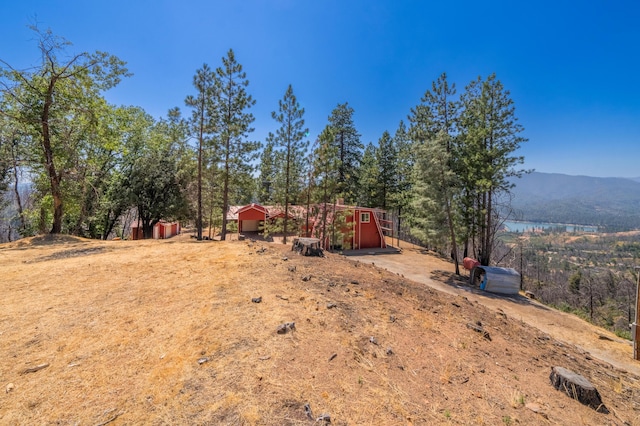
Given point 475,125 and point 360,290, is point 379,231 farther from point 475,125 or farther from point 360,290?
point 360,290

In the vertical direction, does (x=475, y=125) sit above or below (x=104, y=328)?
above

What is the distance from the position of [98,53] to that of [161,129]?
14.0m

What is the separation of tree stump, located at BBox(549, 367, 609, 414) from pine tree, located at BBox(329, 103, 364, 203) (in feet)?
80.0

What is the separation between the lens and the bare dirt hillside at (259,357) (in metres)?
2.52

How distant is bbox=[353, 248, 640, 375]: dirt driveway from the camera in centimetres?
776

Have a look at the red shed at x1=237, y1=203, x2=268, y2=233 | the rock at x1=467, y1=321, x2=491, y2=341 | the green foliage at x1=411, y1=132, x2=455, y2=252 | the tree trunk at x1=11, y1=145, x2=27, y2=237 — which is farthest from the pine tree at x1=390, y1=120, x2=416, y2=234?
the tree trunk at x1=11, y1=145, x2=27, y2=237

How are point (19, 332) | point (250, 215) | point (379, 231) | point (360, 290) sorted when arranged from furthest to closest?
point (250, 215) → point (379, 231) → point (360, 290) → point (19, 332)

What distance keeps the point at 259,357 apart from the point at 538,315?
41.6 ft

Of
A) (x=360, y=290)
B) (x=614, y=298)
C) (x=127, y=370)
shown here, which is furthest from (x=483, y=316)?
(x=614, y=298)

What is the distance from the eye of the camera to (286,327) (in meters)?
3.82

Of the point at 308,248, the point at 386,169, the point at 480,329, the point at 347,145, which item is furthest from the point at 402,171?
the point at 480,329

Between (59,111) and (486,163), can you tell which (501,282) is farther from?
(59,111)

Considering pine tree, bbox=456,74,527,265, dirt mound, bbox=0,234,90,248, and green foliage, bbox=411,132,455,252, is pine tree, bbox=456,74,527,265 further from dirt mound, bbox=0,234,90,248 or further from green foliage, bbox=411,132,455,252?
dirt mound, bbox=0,234,90,248

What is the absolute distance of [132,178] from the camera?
21.0 metres
